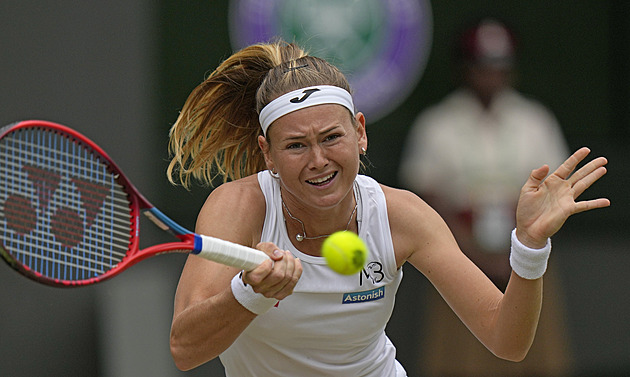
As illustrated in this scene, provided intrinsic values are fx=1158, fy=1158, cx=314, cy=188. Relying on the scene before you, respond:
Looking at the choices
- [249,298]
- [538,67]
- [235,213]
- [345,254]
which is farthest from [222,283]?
[538,67]

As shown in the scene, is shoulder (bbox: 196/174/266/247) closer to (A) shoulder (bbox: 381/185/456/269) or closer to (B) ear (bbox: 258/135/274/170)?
(B) ear (bbox: 258/135/274/170)

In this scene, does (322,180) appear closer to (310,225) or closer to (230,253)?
(310,225)

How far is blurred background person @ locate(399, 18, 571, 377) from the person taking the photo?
634 cm

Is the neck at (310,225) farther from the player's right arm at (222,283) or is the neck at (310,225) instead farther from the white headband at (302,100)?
the white headband at (302,100)

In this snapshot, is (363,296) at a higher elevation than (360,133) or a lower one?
lower

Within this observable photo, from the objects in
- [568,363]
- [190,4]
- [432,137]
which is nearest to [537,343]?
[568,363]

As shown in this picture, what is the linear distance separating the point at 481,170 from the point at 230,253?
11.7 ft

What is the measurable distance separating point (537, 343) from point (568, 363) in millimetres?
264

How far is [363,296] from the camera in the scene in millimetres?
3650

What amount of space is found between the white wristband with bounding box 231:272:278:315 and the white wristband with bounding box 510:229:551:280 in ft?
2.36

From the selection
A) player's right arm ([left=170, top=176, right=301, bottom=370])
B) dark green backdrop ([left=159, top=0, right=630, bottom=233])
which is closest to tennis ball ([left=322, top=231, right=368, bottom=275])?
player's right arm ([left=170, top=176, right=301, bottom=370])

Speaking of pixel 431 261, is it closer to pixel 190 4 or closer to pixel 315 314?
pixel 315 314

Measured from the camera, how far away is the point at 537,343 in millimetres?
6438

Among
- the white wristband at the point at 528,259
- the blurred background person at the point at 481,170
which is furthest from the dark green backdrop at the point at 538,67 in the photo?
the white wristband at the point at 528,259
